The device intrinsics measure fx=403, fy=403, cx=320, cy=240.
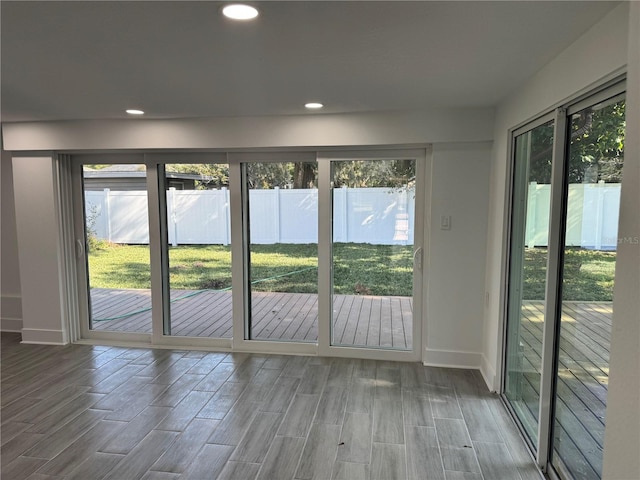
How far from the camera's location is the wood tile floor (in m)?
2.27

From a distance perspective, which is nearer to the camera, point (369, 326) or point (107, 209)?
point (369, 326)

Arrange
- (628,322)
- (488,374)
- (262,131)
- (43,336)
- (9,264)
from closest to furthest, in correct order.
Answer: (628,322)
(488,374)
(262,131)
(43,336)
(9,264)

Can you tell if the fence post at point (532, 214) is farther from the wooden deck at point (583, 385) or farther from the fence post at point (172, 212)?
the fence post at point (172, 212)

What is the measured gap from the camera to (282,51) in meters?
1.97

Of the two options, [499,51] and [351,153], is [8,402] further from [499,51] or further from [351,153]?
[499,51]

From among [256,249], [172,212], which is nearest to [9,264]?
[172,212]

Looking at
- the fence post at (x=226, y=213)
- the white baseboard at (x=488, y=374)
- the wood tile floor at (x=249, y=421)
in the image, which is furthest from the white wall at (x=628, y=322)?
the fence post at (x=226, y=213)

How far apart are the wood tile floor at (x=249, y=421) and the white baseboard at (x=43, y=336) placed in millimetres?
334

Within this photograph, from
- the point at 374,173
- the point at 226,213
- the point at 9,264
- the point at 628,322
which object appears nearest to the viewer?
the point at 628,322

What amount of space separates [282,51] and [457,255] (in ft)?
7.62

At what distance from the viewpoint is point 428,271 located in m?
3.61

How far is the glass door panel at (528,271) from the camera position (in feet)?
7.77

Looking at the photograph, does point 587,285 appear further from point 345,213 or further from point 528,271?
point 345,213

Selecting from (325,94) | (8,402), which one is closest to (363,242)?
(325,94)
